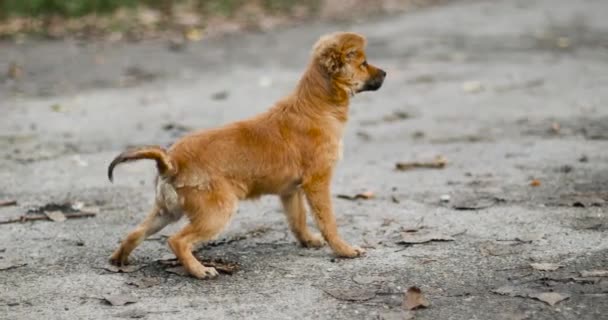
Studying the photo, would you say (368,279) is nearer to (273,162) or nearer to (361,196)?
(273,162)

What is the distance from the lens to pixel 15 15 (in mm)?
15391

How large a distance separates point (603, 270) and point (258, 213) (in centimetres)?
276

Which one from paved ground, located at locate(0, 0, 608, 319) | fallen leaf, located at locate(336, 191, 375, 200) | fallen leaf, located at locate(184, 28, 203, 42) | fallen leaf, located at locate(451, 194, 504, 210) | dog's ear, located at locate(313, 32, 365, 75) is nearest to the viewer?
paved ground, located at locate(0, 0, 608, 319)

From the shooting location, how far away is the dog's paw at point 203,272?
5599mm

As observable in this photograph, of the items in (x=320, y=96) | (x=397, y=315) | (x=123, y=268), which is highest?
(x=320, y=96)

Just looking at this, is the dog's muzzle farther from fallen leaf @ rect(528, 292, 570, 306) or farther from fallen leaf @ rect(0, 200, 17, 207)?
fallen leaf @ rect(0, 200, 17, 207)

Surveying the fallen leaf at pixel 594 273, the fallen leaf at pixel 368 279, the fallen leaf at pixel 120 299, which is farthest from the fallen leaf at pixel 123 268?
the fallen leaf at pixel 594 273

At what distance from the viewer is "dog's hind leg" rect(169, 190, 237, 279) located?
556cm

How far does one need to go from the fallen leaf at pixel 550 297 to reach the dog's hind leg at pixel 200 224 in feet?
6.24

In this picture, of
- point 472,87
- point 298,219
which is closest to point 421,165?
point 298,219

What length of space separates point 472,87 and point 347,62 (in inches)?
234

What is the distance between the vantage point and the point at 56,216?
6.89 m

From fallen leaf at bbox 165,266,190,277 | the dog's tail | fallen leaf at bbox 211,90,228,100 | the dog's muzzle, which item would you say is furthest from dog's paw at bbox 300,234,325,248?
fallen leaf at bbox 211,90,228,100

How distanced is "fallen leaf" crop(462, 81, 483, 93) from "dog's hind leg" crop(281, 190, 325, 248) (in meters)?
5.84
